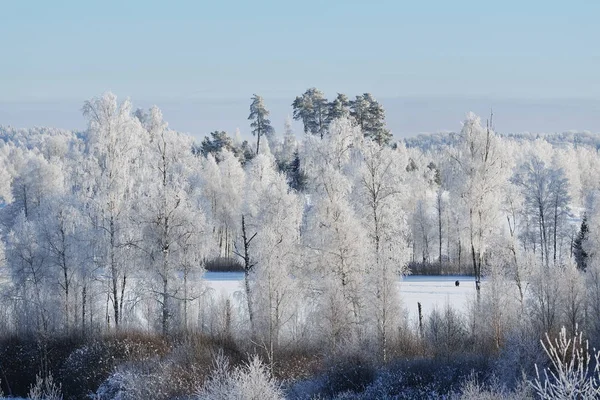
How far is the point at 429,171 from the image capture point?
8488 centimetres

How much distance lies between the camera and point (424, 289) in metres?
44.5

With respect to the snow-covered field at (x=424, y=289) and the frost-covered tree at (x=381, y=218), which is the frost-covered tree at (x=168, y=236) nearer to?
the snow-covered field at (x=424, y=289)

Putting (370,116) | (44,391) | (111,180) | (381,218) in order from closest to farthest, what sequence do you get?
(44,391) → (381,218) → (111,180) → (370,116)

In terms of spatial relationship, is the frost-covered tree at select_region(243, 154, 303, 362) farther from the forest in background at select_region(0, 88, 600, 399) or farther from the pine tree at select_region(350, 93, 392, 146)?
the pine tree at select_region(350, 93, 392, 146)

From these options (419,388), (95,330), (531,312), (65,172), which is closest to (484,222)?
(531,312)

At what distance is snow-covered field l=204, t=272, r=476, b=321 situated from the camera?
121 ft

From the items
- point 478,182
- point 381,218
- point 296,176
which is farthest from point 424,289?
point 296,176

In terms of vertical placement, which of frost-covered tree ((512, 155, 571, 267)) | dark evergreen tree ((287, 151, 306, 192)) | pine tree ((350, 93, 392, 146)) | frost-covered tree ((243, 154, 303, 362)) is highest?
pine tree ((350, 93, 392, 146))

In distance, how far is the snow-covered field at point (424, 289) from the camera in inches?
1449

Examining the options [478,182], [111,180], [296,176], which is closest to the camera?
[111,180]

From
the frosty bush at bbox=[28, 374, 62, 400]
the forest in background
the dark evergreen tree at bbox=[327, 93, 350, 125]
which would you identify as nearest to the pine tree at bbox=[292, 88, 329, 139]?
the dark evergreen tree at bbox=[327, 93, 350, 125]

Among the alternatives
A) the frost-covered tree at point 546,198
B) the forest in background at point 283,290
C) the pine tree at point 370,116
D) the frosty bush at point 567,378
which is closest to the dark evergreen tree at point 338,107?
the pine tree at point 370,116

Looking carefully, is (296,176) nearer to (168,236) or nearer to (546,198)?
(546,198)

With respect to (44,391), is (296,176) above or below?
above
